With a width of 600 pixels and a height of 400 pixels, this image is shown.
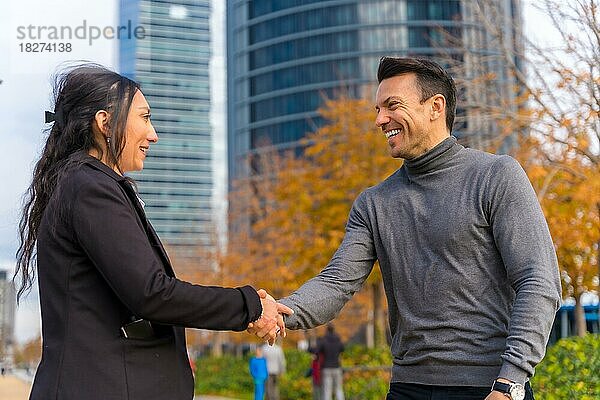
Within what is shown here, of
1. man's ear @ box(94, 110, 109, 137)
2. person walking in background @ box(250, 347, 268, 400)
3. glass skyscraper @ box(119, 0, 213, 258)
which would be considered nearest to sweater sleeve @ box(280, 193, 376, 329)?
man's ear @ box(94, 110, 109, 137)

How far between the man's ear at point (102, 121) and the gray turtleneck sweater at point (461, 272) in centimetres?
101

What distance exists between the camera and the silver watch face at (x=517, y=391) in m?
2.96

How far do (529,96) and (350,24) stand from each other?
71681 millimetres

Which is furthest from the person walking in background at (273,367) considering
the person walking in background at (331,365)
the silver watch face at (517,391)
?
the silver watch face at (517,391)

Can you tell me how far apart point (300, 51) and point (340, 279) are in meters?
81.2

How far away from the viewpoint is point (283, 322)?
3.58 meters

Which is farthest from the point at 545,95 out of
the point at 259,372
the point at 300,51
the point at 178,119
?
the point at 178,119

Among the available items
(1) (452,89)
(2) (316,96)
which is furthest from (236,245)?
(2) (316,96)

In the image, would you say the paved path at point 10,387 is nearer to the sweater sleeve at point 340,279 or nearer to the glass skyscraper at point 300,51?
the sweater sleeve at point 340,279

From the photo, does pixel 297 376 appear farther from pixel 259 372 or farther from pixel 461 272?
pixel 461 272

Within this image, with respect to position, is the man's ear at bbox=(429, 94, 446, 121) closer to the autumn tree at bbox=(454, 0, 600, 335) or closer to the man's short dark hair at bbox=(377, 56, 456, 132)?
the man's short dark hair at bbox=(377, 56, 456, 132)

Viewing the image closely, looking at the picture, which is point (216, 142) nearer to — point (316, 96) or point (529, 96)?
point (316, 96)

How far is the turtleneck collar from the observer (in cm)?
357

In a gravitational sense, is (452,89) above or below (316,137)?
below
